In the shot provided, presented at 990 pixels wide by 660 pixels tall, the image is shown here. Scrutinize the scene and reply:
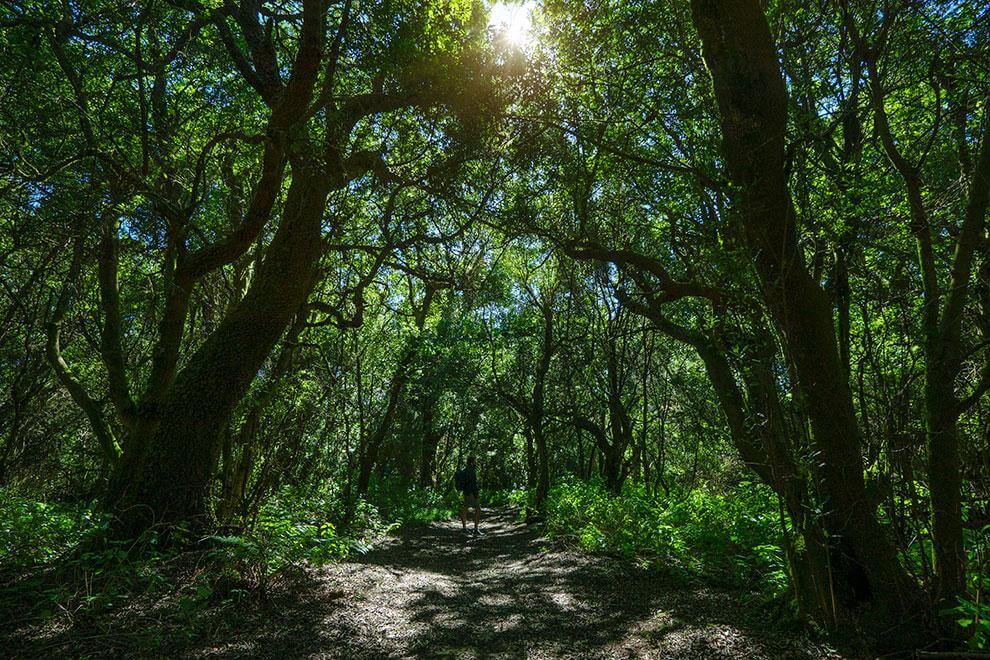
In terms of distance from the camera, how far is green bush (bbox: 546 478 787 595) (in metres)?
5.49

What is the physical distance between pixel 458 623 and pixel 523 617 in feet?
2.37

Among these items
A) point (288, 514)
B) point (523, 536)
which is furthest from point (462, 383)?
point (288, 514)

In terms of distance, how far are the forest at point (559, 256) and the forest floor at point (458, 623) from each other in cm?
4

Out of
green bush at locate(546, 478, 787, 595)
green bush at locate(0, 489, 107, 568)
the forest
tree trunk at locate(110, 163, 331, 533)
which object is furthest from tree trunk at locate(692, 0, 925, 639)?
green bush at locate(0, 489, 107, 568)

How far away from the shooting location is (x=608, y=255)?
625cm

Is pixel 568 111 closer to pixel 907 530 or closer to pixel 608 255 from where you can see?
pixel 608 255

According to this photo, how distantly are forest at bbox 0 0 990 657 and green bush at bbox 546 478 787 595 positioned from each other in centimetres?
8

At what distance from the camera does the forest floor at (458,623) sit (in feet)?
11.8

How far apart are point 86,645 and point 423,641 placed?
95.1 inches

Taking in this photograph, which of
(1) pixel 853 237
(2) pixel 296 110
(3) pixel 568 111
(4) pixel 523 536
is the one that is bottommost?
(4) pixel 523 536

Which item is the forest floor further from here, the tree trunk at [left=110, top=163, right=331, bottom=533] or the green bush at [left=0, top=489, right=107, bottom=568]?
the green bush at [left=0, top=489, right=107, bottom=568]

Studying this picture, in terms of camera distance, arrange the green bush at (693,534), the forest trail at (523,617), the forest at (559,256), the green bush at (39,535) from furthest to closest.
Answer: the green bush at (693,534), the green bush at (39,535), the forest trail at (523,617), the forest at (559,256)

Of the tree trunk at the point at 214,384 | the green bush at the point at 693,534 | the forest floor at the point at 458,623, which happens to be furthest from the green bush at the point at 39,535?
the green bush at the point at 693,534

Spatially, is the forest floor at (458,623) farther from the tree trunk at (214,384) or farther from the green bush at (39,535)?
the green bush at (39,535)
